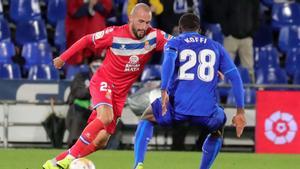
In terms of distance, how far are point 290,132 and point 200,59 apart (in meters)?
5.99

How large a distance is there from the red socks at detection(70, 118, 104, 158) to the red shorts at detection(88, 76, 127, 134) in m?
0.18

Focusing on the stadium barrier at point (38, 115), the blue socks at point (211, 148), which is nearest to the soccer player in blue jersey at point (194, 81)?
the blue socks at point (211, 148)

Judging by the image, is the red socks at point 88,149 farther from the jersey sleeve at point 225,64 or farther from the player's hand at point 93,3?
the player's hand at point 93,3

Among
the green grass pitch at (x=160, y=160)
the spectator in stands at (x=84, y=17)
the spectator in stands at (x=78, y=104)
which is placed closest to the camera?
the green grass pitch at (x=160, y=160)

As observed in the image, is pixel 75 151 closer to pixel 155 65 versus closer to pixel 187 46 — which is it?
pixel 187 46

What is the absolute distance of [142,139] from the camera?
9133mm

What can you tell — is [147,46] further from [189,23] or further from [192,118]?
[192,118]

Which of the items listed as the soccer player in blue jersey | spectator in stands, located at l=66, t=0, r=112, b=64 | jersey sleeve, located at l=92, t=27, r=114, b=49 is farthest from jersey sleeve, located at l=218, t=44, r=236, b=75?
spectator in stands, located at l=66, t=0, r=112, b=64

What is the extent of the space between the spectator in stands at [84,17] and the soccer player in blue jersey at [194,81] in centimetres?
733

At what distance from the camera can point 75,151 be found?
9398 mm

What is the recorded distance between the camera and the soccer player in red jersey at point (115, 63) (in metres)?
9.60

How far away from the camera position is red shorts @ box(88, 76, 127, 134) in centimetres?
970

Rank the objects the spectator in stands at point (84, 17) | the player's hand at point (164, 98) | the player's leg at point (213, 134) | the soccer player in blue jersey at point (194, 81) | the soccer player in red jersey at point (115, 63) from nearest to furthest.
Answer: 1. the player's hand at point (164, 98)
2. the soccer player in blue jersey at point (194, 81)
3. the player's leg at point (213, 134)
4. the soccer player in red jersey at point (115, 63)
5. the spectator in stands at point (84, 17)

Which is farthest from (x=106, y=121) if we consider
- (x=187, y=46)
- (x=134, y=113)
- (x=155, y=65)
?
(x=155, y=65)
